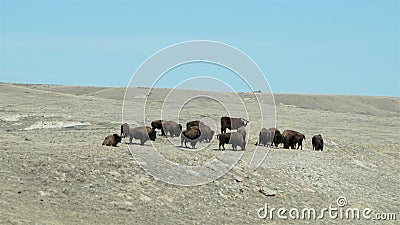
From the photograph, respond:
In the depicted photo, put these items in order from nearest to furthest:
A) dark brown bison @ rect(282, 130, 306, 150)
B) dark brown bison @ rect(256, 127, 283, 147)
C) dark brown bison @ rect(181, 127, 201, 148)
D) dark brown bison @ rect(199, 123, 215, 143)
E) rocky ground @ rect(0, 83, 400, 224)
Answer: rocky ground @ rect(0, 83, 400, 224), dark brown bison @ rect(181, 127, 201, 148), dark brown bison @ rect(199, 123, 215, 143), dark brown bison @ rect(256, 127, 283, 147), dark brown bison @ rect(282, 130, 306, 150)

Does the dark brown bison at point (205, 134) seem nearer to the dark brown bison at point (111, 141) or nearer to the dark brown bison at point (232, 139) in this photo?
the dark brown bison at point (232, 139)

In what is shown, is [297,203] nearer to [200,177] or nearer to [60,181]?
[200,177]

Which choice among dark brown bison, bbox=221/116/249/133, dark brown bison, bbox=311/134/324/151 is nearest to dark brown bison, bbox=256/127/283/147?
dark brown bison, bbox=311/134/324/151

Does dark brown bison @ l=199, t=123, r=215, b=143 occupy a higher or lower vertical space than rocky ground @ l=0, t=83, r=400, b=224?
higher

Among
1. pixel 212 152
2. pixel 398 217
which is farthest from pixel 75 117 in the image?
pixel 398 217

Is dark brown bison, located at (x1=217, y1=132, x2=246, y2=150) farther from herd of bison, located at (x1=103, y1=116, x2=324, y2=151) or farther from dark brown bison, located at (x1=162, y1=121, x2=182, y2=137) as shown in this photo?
dark brown bison, located at (x1=162, y1=121, x2=182, y2=137)

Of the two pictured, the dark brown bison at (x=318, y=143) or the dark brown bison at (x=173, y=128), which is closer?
the dark brown bison at (x=318, y=143)

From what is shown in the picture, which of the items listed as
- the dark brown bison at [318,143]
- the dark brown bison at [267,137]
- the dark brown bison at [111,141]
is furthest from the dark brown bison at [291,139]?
the dark brown bison at [111,141]

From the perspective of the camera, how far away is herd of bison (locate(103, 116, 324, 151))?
27.0 m

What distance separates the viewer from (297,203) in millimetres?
20766

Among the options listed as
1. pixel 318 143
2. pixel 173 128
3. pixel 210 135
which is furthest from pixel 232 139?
pixel 318 143

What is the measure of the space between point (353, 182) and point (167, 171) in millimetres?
8926

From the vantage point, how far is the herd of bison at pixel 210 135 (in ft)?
88.7

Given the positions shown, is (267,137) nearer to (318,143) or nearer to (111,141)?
(318,143)
